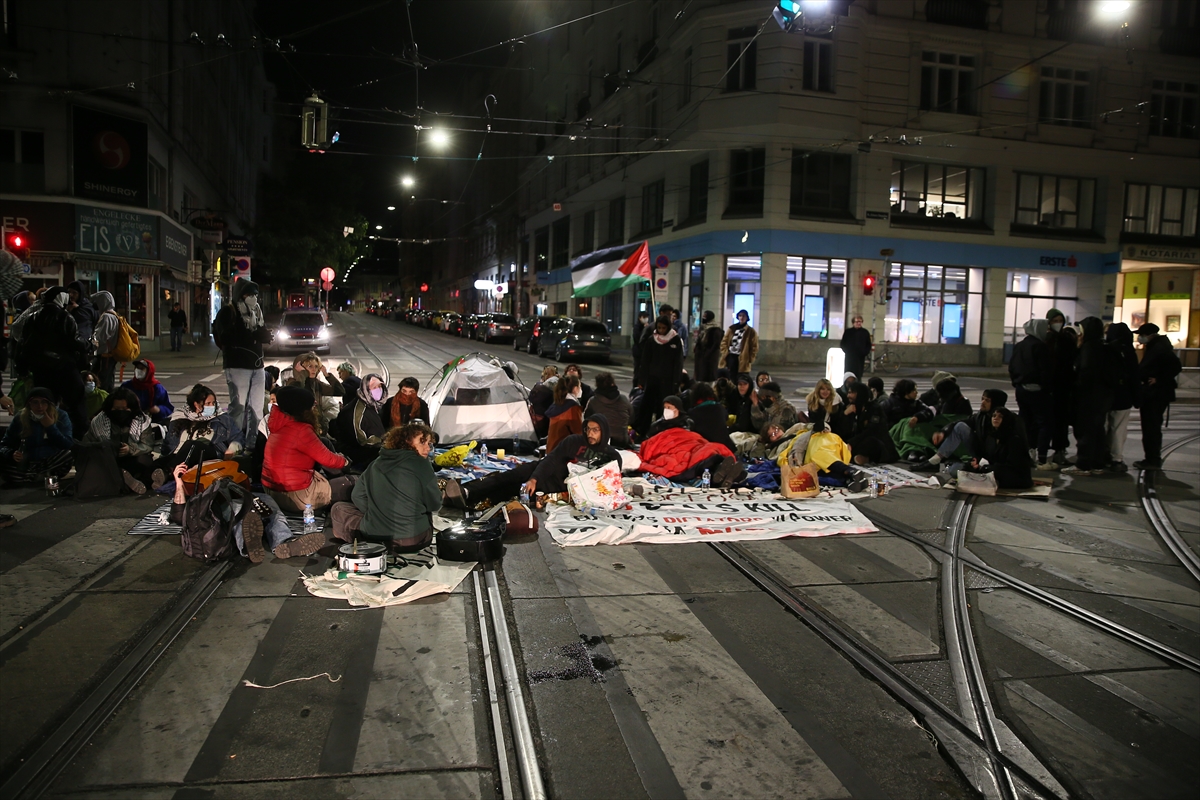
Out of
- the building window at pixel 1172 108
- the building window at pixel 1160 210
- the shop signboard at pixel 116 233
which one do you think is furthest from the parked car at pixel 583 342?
the building window at pixel 1172 108

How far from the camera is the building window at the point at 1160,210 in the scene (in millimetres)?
32875

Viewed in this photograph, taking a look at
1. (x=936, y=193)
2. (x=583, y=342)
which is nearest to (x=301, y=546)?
(x=583, y=342)

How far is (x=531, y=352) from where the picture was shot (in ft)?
111

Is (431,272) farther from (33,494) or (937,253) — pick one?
(33,494)

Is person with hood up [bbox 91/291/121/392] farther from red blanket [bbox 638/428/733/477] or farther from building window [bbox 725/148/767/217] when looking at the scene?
building window [bbox 725/148/767/217]

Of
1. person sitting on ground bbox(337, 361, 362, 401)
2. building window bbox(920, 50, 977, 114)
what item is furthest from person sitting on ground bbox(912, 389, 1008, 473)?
building window bbox(920, 50, 977, 114)

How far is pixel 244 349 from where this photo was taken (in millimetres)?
9859

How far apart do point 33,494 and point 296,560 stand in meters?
3.54

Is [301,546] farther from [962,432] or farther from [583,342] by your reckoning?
[583,342]

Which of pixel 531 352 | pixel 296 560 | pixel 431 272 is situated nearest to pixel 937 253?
pixel 531 352

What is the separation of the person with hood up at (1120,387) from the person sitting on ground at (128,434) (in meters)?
10.8

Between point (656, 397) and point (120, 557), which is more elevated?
point (656, 397)

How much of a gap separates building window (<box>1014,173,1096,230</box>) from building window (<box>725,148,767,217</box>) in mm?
10522

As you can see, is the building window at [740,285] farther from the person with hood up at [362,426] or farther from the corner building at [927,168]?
the person with hood up at [362,426]
